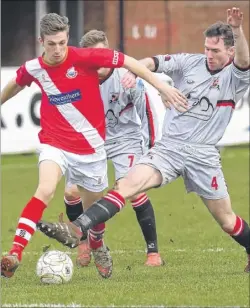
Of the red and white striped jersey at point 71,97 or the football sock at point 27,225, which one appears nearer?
the football sock at point 27,225

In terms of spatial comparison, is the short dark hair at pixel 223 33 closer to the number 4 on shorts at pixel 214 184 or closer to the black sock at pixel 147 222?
the number 4 on shorts at pixel 214 184

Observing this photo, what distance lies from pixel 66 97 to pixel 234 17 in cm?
159

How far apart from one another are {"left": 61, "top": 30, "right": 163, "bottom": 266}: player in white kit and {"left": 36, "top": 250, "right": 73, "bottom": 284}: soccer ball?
1440 millimetres

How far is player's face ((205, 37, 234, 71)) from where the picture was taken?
958cm

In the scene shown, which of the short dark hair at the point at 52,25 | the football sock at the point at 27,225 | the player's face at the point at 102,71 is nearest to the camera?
the football sock at the point at 27,225

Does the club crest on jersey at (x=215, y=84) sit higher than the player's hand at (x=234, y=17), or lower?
lower

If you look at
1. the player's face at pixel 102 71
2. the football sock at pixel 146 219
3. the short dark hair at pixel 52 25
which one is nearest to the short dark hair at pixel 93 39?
the player's face at pixel 102 71

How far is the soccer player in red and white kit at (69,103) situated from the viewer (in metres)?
9.54

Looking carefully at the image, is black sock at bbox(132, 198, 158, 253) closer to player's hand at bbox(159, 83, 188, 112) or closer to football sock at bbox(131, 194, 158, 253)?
football sock at bbox(131, 194, 158, 253)

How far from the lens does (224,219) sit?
9.65m

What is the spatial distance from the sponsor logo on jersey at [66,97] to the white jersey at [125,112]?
1.04 metres

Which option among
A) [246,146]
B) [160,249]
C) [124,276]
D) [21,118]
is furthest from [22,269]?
[246,146]

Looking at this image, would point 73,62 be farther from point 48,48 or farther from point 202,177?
point 202,177

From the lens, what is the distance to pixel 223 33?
9.60 meters
